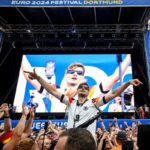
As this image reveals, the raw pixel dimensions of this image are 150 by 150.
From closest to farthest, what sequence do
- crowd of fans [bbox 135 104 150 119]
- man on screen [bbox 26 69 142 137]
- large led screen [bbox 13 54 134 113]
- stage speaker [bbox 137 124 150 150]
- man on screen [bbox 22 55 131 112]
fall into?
1. stage speaker [bbox 137 124 150 150]
2. man on screen [bbox 26 69 142 137]
3. crowd of fans [bbox 135 104 150 119]
4. large led screen [bbox 13 54 134 113]
5. man on screen [bbox 22 55 131 112]

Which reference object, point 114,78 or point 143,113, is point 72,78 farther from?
point 143,113

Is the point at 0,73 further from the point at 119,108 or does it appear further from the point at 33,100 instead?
the point at 119,108

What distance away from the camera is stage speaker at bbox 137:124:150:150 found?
3.95ft

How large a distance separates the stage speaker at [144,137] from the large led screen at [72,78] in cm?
884

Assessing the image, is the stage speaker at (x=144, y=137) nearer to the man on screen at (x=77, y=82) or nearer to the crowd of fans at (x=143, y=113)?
the crowd of fans at (x=143, y=113)

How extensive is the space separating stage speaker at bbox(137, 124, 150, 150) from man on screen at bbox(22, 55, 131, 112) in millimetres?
9047

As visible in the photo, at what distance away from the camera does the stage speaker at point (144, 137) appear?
1.20 meters

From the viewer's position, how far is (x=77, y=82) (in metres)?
10.8

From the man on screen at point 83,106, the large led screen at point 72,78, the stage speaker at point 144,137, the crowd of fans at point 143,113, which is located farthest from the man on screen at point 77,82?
the stage speaker at point 144,137

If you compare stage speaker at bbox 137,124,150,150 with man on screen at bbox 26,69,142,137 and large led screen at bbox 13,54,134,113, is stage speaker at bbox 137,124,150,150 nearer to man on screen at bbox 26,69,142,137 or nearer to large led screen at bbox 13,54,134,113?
man on screen at bbox 26,69,142,137

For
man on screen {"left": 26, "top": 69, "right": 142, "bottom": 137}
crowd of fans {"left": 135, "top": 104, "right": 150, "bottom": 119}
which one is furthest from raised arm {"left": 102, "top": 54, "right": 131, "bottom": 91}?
man on screen {"left": 26, "top": 69, "right": 142, "bottom": 137}

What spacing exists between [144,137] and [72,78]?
382 inches

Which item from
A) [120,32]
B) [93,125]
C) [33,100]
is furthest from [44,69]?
[93,125]

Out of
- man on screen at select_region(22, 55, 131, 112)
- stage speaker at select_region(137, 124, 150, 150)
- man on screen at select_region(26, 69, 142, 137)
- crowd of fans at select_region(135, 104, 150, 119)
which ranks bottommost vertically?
stage speaker at select_region(137, 124, 150, 150)
